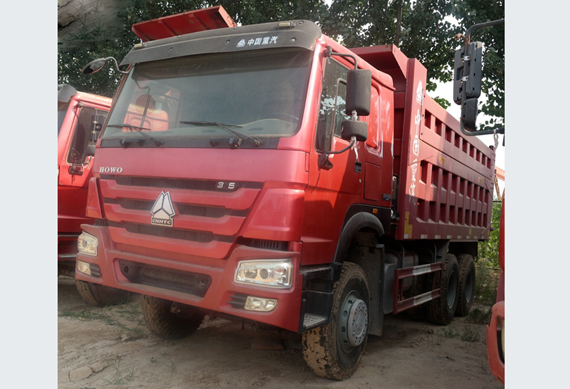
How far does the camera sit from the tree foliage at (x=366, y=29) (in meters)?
8.54

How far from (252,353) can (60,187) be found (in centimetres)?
293

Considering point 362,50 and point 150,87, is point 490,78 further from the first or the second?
point 150,87

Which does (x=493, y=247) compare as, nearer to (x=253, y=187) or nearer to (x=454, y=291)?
(x=454, y=291)

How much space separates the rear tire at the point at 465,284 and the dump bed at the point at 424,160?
31 centimetres

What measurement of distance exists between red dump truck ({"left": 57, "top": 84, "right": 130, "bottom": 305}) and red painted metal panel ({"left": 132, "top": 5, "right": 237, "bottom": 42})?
1.39 m

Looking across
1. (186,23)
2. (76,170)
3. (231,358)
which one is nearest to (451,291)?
(231,358)

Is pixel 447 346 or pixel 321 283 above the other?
pixel 321 283

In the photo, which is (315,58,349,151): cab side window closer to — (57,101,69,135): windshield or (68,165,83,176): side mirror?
(68,165,83,176): side mirror

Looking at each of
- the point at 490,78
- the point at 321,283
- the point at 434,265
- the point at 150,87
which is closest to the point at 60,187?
the point at 150,87

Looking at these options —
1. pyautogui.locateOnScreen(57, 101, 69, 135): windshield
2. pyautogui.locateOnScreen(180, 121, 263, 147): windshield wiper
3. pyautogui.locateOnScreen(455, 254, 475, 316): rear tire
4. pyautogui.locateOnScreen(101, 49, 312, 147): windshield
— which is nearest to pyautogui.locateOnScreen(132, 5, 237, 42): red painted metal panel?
pyautogui.locateOnScreen(101, 49, 312, 147): windshield

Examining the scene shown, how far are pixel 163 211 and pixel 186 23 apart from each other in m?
2.01

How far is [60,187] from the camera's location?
5480 millimetres

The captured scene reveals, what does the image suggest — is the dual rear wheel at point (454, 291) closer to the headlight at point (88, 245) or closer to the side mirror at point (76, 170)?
the headlight at point (88, 245)

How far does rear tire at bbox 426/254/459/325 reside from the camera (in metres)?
5.84
